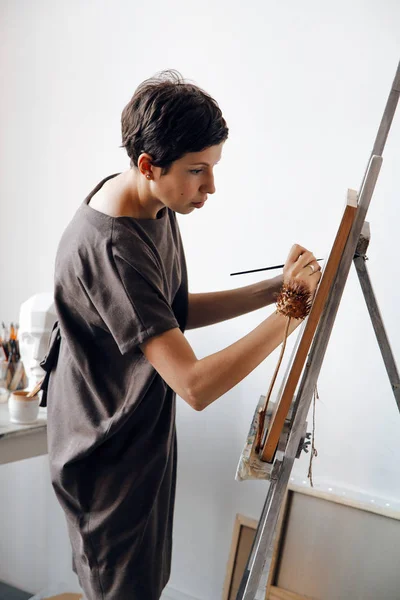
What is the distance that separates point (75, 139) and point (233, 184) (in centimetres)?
60

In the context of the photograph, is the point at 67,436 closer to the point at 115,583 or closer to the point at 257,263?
the point at 115,583

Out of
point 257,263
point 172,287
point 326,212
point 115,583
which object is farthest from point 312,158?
point 115,583

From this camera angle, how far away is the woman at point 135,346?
3.31ft

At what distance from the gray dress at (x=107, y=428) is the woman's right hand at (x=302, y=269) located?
0.79ft

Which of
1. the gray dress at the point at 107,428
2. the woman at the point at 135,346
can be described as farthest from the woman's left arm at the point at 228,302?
the gray dress at the point at 107,428

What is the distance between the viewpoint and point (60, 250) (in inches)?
44.8

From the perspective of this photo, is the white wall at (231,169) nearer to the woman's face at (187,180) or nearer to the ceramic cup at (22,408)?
the ceramic cup at (22,408)

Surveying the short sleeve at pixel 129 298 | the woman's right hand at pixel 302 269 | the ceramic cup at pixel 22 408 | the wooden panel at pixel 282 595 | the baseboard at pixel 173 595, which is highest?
the woman's right hand at pixel 302 269

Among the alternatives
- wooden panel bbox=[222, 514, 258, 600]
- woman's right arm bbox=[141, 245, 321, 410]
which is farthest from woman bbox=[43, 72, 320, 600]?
wooden panel bbox=[222, 514, 258, 600]

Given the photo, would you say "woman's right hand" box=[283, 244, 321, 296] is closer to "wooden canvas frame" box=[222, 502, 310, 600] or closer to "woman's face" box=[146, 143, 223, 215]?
"woman's face" box=[146, 143, 223, 215]

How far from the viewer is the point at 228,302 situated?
1.39 m

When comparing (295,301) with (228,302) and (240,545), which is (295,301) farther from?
(240,545)

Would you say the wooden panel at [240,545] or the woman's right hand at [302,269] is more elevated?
the woman's right hand at [302,269]

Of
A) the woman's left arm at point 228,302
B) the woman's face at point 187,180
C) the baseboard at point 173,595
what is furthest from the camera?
the baseboard at point 173,595
